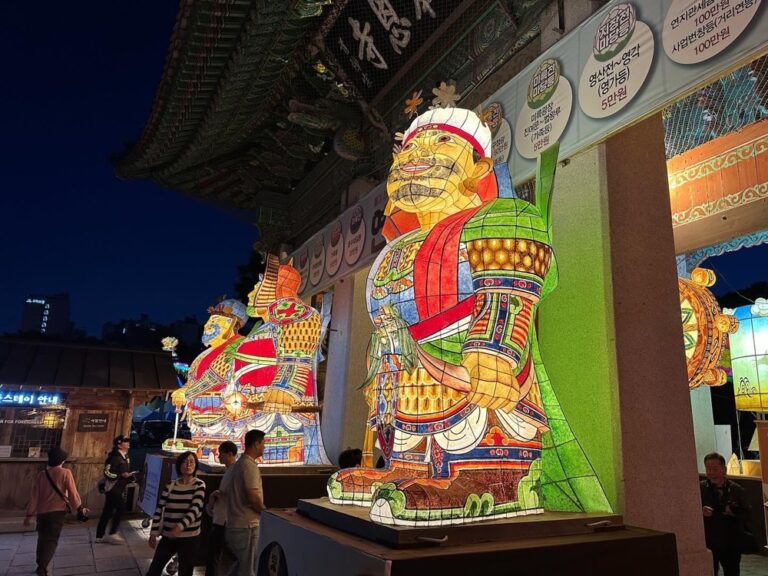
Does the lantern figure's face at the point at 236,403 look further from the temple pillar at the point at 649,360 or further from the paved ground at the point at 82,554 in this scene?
the temple pillar at the point at 649,360

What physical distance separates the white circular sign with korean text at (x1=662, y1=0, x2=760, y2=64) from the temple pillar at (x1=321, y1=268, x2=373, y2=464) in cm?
405

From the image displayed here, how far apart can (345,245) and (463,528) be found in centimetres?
480

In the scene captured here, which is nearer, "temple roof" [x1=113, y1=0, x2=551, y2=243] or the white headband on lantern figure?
the white headband on lantern figure

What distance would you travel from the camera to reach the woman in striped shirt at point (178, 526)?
349 centimetres

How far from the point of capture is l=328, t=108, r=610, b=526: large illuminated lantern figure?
212cm

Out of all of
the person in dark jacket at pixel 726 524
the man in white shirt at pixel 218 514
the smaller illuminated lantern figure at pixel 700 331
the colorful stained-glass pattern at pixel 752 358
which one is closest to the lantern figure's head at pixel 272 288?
the man in white shirt at pixel 218 514

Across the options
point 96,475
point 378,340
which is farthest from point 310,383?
point 96,475

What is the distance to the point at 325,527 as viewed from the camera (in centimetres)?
223

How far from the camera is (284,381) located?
554 cm

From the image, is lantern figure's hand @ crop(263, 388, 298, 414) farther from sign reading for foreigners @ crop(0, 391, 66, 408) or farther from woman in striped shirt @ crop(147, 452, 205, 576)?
sign reading for foreigners @ crop(0, 391, 66, 408)

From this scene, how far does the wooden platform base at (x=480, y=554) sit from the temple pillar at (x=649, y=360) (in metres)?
0.56

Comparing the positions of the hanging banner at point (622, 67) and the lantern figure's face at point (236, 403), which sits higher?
the hanging banner at point (622, 67)

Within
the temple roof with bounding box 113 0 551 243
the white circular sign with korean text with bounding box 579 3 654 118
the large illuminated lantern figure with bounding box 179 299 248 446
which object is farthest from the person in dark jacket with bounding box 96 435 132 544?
the white circular sign with korean text with bounding box 579 3 654 118

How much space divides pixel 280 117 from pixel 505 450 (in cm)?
673
